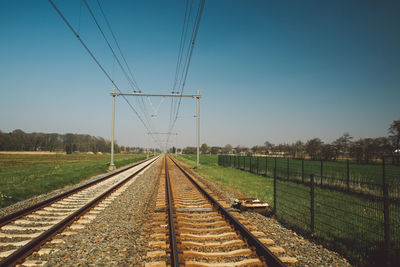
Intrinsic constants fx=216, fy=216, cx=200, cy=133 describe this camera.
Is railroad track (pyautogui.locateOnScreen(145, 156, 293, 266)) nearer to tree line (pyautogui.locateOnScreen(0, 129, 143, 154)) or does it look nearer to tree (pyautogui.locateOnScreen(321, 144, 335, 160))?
tree (pyautogui.locateOnScreen(321, 144, 335, 160))

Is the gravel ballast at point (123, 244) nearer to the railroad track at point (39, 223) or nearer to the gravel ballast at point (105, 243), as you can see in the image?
the gravel ballast at point (105, 243)

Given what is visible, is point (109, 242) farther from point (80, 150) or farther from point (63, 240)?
point (80, 150)

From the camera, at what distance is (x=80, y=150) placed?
170375mm

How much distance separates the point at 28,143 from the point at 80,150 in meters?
32.9

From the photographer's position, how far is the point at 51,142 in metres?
166

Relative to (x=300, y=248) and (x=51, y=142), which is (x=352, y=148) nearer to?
(x=300, y=248)

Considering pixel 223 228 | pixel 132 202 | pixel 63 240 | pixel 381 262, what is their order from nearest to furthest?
1. pixel 381 262
2. pixel 63 240
3. pixel 223 228
4. pixel 132 202

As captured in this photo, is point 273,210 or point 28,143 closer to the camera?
point 273,210

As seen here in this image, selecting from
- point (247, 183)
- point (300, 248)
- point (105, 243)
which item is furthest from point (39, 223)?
point (247, 183)

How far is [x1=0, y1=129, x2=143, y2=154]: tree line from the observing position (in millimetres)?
139375

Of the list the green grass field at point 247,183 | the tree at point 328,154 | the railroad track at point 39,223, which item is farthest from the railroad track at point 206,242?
the tree at point 328,154

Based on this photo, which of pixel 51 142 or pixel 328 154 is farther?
pixel 51 142

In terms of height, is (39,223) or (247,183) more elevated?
(39,223)

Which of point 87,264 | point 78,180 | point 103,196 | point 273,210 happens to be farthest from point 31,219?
point 78,180
